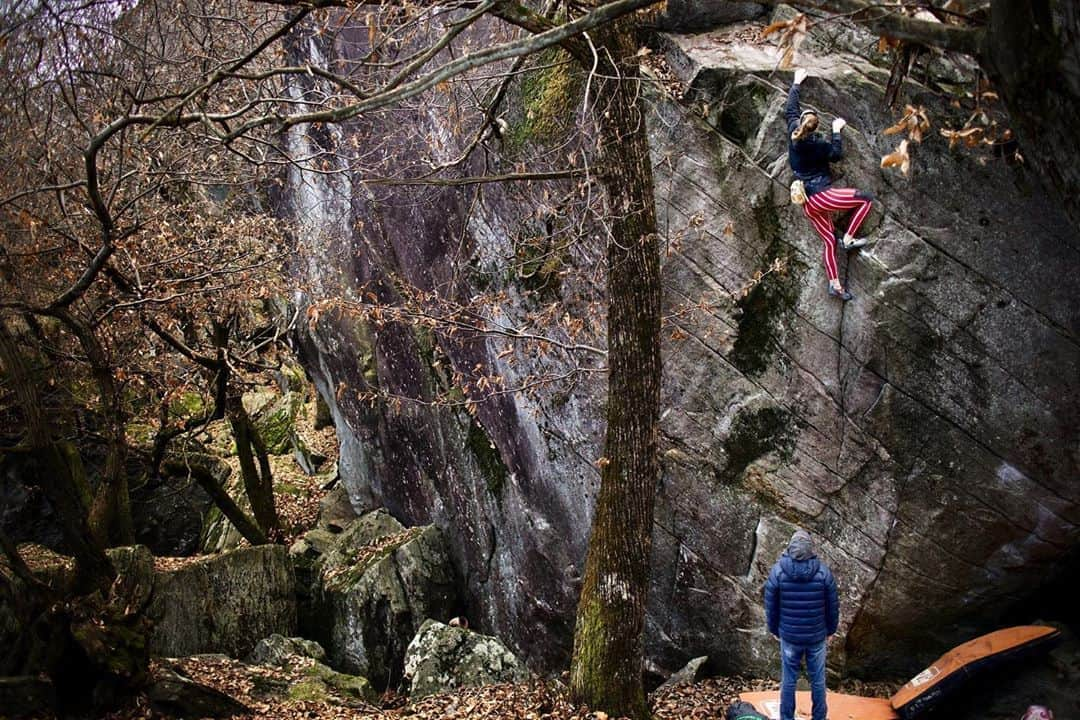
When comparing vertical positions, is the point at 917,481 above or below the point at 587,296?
below

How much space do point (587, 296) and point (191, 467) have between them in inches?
302

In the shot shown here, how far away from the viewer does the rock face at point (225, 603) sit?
11.7 metres

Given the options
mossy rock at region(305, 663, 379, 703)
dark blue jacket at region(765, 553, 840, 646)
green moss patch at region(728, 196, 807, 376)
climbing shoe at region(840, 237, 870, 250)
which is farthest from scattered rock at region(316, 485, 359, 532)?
climbing shoe at region(840, 237, 870, 250)

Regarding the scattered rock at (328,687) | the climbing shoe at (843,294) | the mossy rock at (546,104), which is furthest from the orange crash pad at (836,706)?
the mossy rock at (546,104)

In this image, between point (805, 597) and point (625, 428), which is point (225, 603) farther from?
point (805, 597)

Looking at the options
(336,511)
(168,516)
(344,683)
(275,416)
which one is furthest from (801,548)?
(275,416)

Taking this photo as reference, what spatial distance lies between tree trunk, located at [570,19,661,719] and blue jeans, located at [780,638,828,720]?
51.9 inches

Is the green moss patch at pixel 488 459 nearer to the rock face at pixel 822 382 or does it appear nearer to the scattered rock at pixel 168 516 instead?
the rock face at pixel 822 382

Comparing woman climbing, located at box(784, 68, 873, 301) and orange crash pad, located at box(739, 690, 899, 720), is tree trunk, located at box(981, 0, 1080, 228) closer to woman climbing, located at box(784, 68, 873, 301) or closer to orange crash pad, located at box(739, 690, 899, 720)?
woman climbing, located at box(784, 68, 873, 301)

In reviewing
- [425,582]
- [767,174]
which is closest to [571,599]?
[425,582]

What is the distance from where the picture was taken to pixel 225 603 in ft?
40.6

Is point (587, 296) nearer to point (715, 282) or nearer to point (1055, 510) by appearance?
point (715, 282)

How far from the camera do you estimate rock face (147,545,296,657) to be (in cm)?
1174

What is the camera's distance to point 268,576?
1293 centimetres
